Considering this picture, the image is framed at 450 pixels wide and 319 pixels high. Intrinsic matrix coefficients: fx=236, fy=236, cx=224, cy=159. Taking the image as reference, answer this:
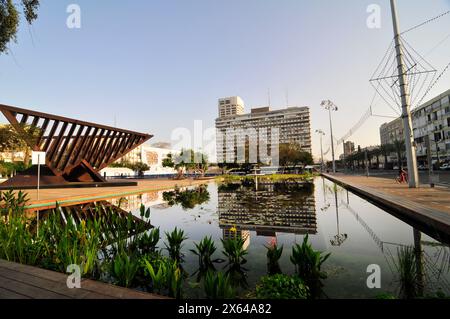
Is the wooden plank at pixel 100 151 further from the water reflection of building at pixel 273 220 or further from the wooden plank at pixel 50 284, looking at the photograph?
the wooden plank at pixel 50 284

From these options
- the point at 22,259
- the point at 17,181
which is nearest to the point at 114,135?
the point at 17,181

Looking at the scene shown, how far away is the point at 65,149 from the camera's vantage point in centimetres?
2553

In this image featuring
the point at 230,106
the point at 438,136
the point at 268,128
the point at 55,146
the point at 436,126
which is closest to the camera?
the point at 55,146

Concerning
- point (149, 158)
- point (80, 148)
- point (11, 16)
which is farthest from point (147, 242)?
point (149, 158)

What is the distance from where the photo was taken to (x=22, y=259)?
421cm

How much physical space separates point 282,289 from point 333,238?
425 centimetres

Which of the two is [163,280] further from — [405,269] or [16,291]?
[405,269]

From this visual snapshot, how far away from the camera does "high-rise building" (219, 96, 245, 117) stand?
178 metres

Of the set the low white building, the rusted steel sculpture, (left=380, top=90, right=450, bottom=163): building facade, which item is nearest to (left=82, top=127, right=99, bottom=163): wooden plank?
the rusted steel sculpture

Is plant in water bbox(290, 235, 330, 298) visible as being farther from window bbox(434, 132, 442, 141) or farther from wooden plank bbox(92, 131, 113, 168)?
window bbox(434, 132, 442, 141)

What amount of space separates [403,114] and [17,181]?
107 feet

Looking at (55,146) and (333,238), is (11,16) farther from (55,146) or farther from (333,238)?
(55,146)

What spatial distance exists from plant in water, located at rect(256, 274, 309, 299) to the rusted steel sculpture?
23.7m

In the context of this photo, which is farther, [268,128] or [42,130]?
[268,128]
